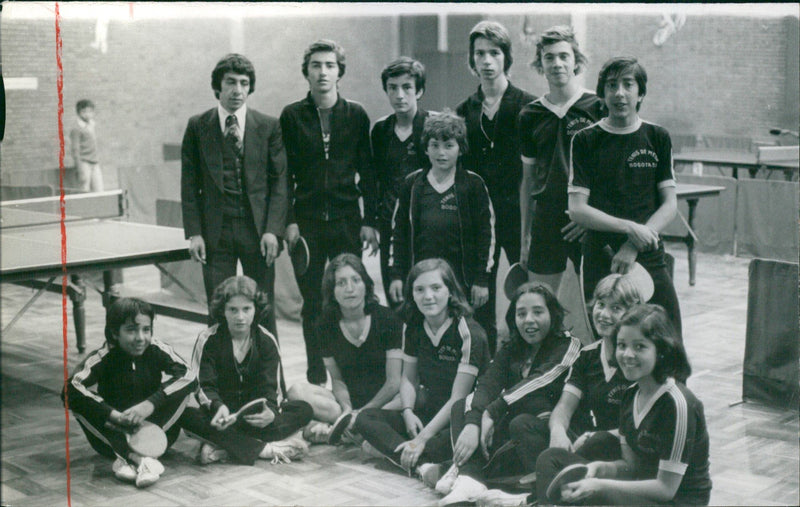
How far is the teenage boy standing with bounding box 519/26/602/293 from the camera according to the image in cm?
423

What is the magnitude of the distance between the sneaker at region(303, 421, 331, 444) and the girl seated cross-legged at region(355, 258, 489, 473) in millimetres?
340

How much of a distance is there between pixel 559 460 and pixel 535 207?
1.25m

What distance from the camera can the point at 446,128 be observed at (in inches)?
178

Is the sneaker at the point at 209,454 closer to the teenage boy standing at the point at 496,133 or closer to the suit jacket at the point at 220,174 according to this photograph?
the suit jacket at the point at 220,174

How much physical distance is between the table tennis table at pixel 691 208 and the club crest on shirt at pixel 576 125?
3551 mm

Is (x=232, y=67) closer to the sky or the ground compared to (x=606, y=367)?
closer to the sky

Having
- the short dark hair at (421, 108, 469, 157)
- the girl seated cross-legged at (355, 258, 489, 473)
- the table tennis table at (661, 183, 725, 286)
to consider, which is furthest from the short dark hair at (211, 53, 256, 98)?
the table tennis table at (661, 183, 725, 286)

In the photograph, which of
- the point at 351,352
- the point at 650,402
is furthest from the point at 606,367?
the point at 351,352

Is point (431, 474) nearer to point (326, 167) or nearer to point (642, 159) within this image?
point (642, 159)

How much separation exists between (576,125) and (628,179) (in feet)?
1.42

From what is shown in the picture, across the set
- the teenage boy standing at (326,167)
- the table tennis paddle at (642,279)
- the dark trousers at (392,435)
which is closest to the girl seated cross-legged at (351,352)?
the dark trousers at (392,435)

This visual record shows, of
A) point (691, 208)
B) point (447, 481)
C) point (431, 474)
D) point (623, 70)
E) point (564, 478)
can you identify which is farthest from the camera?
point (691, 208)

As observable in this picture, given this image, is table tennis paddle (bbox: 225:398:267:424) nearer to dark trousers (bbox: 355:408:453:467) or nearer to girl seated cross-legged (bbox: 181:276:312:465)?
girl seated cross-legged (bbox: 181:276:312:465)

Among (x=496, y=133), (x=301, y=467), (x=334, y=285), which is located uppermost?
(x=496, y=133)
